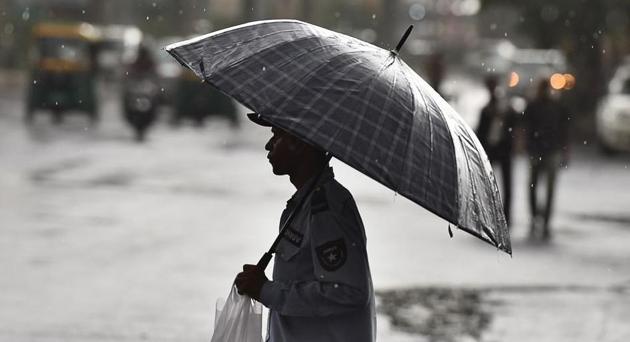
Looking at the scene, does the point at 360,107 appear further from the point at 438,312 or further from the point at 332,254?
the point at 438,312

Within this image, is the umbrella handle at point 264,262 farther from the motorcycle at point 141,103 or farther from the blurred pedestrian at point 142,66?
the blurred pedestrian at point 142,66

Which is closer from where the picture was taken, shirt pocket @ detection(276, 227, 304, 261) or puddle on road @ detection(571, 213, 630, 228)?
shirt pocket @ detection(276, 227, 304, 261)

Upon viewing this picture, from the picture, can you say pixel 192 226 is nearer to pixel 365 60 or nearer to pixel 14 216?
pixel 14 216

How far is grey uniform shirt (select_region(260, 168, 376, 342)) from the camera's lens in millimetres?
4355

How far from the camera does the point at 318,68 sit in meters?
4.45

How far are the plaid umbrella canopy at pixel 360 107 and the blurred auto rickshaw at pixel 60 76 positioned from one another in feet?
89.1

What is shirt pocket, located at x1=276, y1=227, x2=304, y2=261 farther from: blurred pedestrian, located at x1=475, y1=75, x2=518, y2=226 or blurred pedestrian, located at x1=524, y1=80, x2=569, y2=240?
blurred pedestrian, located at x1=475, y1=75, x2=518, y2=226

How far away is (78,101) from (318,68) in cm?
2787

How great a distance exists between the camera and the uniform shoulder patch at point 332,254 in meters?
4.34

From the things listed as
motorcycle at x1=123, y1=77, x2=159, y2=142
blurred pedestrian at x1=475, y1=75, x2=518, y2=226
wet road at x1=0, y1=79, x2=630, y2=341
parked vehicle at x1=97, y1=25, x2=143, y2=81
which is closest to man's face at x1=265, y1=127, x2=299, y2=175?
wet road at x1=0, y1=79, x2=630, y2=341

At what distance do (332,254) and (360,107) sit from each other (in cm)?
43

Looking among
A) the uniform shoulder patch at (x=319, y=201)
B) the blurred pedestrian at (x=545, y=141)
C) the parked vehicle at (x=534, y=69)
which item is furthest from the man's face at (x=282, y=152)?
the parked vehicle at (x=534, y=69)

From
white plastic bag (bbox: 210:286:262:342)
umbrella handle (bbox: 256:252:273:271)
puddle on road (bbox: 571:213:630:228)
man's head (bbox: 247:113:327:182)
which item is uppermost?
man's head (bbox: 247:113:327:182)

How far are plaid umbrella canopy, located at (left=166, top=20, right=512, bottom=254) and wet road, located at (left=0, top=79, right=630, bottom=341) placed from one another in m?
4.46
